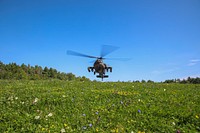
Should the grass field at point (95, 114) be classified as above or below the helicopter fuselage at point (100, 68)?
below

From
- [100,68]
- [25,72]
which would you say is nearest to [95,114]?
[100,68]

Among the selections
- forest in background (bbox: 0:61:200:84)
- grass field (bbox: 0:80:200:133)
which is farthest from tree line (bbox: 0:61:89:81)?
grass field (bbox: 0:80:200:133)

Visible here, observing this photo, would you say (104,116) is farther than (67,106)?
No

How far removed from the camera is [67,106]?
30.9 feet

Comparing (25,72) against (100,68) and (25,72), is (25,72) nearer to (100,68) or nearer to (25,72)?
(25,72)

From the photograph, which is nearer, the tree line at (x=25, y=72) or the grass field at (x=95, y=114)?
the grass field at (x=95, y=114)

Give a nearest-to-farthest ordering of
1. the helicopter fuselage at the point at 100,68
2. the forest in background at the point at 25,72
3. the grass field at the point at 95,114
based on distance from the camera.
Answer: the grass field at the point at 95,114 < the helicopter fuselage at the point at 100,68 < the forest in background at the point at 25,72

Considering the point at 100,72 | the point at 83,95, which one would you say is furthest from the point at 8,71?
the point at 83,95

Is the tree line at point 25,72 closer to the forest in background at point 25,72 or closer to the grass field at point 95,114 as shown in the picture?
the forest in background at point 25,72

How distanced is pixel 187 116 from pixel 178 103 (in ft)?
6.34

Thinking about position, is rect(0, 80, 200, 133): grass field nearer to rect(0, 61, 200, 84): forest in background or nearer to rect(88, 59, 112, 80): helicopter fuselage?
rect(88, 59, 112, 80): helicopter fuselage

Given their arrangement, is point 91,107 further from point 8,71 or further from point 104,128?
point 8,71

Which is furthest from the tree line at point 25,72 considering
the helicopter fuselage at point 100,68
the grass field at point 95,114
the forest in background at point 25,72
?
the grass field at point 95,114

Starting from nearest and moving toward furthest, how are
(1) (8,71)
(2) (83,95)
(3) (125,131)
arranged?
(3) (125,131) → (2) (83,95) → (1) (8,71)
